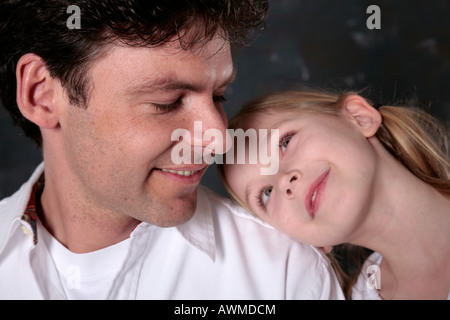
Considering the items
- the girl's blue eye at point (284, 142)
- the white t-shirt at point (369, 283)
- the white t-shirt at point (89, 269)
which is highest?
the girl's blue eye at point (284, 142)

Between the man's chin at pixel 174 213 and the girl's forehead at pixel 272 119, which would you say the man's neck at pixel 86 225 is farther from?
the girl's forehead at pixel 272 119

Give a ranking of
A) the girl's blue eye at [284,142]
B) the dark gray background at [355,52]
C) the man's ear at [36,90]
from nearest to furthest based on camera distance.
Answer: the man's ear at [36,90] → the girl's blue eye at [284,142] → the dark gray background at [355,52]

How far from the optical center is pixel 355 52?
2553 millimetres

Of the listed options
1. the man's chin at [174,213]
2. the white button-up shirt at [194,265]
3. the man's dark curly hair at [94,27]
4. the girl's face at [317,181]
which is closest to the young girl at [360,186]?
the girl's face at [317,181]

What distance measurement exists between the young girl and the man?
164 mm

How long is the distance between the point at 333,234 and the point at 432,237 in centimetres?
36

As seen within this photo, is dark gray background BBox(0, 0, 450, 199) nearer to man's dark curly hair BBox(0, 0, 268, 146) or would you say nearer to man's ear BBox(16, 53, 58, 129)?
man's dark curly hair BBox(0, 0, 268, 146)

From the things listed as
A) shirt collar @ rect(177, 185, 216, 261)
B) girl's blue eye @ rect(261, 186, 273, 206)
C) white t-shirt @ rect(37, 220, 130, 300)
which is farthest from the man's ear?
girl's blue eye @ rect(261, 186, 273, 206)

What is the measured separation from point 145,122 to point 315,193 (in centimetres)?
58

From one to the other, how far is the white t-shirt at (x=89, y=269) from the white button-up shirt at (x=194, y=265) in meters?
0.03

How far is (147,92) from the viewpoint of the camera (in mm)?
1520

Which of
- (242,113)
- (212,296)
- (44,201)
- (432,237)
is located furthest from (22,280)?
(432,237)

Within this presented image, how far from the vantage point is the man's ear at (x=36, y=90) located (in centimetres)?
165
